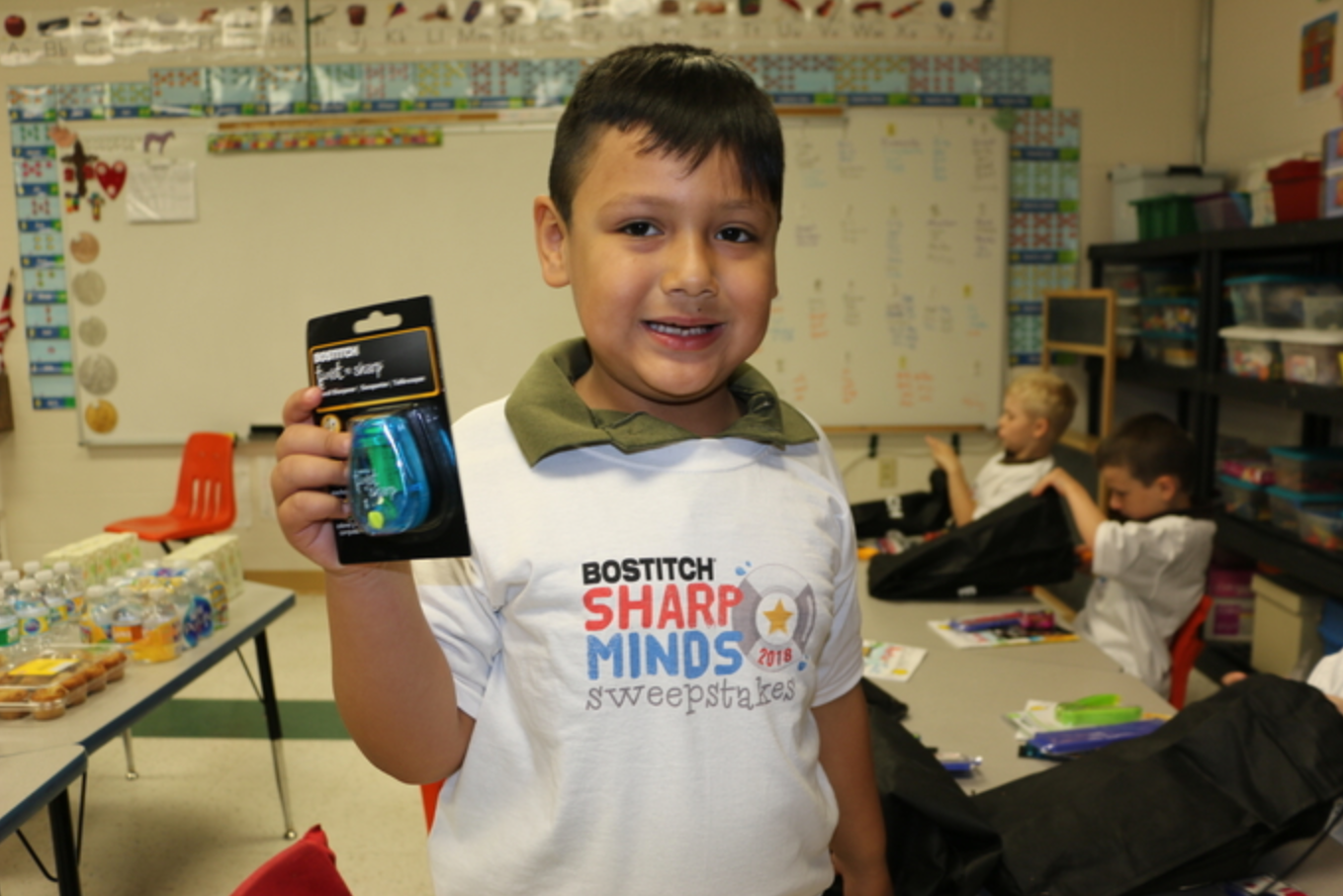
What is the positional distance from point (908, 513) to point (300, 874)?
2421 millimetres

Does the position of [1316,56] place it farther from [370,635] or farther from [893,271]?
Result: [370,635]

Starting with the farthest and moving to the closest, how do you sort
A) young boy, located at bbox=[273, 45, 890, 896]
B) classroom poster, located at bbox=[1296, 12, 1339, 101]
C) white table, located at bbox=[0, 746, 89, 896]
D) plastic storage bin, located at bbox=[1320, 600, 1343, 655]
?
classroom poster, located at bbox=[1296, 12, 1339, 101]
plastic storage bin, located at bbox=[1320, 600, 1343, 655]
white table, located at bbox=[0, 746, 89, 896]
young boy, located at bbox=[273, 45, 890, 896]

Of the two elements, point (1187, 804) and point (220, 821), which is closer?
point (1187, 804)

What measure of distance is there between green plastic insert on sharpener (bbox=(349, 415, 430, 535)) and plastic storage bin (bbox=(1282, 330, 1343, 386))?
269cm

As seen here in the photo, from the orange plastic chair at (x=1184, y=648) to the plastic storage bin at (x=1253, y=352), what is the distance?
1.08 metres

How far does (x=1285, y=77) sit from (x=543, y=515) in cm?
393

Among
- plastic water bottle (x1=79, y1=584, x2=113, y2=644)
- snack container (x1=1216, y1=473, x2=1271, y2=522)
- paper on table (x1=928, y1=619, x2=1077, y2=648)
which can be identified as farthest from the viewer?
snack container (x1=1216, y1=473, x2=1271, y2=522)

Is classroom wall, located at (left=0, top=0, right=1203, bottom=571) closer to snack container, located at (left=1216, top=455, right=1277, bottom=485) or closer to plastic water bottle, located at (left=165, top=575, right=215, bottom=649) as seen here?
snack container, located at (left=1216, top=455, right=1277, bottom=485)

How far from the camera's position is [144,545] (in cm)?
437

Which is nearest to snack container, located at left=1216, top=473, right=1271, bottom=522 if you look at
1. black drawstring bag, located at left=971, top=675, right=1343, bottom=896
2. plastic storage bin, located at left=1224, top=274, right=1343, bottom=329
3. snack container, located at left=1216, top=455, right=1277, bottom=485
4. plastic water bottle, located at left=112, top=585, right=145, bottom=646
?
snack container, located at left=1216, top=455, right=1277, bottom=485

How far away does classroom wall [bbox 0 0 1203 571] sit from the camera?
164 inches

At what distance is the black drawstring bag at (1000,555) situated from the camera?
7.18 feet

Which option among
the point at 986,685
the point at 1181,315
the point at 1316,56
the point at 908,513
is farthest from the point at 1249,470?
the point at 986,685

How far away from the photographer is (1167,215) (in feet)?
12.3
